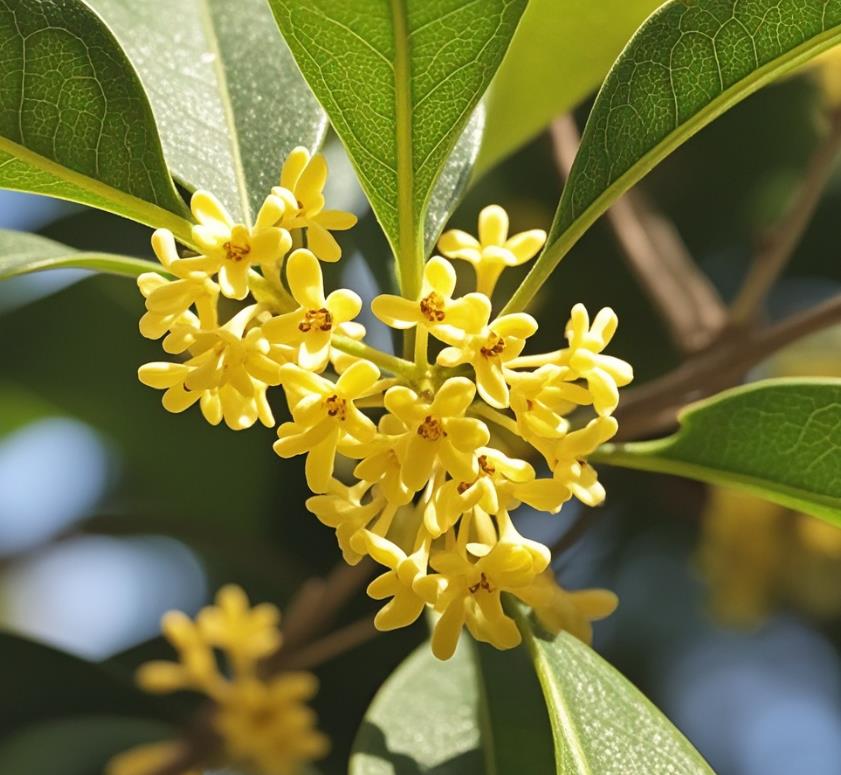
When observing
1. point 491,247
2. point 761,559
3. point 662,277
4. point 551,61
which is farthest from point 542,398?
point 761,559

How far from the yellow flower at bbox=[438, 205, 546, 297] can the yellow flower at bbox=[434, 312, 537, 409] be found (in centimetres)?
23

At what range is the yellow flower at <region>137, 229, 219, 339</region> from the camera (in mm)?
1265

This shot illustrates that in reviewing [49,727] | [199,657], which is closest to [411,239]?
[199,657]

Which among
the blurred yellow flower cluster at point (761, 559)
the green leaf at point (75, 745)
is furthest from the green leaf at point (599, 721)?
the blurred yellow flower cluster at point (761, 559)

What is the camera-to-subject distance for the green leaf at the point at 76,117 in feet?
4.42

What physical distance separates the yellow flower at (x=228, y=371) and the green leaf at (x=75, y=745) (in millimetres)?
1489

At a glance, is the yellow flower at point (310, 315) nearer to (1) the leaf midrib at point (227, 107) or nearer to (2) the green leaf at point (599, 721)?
(1) the leaf midrib at point (227, 107)

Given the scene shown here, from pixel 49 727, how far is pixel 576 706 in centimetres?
157

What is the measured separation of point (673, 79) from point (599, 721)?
0.76m

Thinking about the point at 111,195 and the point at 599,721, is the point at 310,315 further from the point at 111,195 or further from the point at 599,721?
the point at 599,721

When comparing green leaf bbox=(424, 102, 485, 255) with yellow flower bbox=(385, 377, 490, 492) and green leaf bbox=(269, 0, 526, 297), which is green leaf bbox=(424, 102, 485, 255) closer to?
green leaf bbox=(269, 0, 526, 297)

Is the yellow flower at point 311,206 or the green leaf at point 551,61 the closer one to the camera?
the yellow flower at point 311,206

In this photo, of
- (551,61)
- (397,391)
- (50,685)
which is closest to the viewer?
(397,391)

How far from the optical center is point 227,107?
172cm
